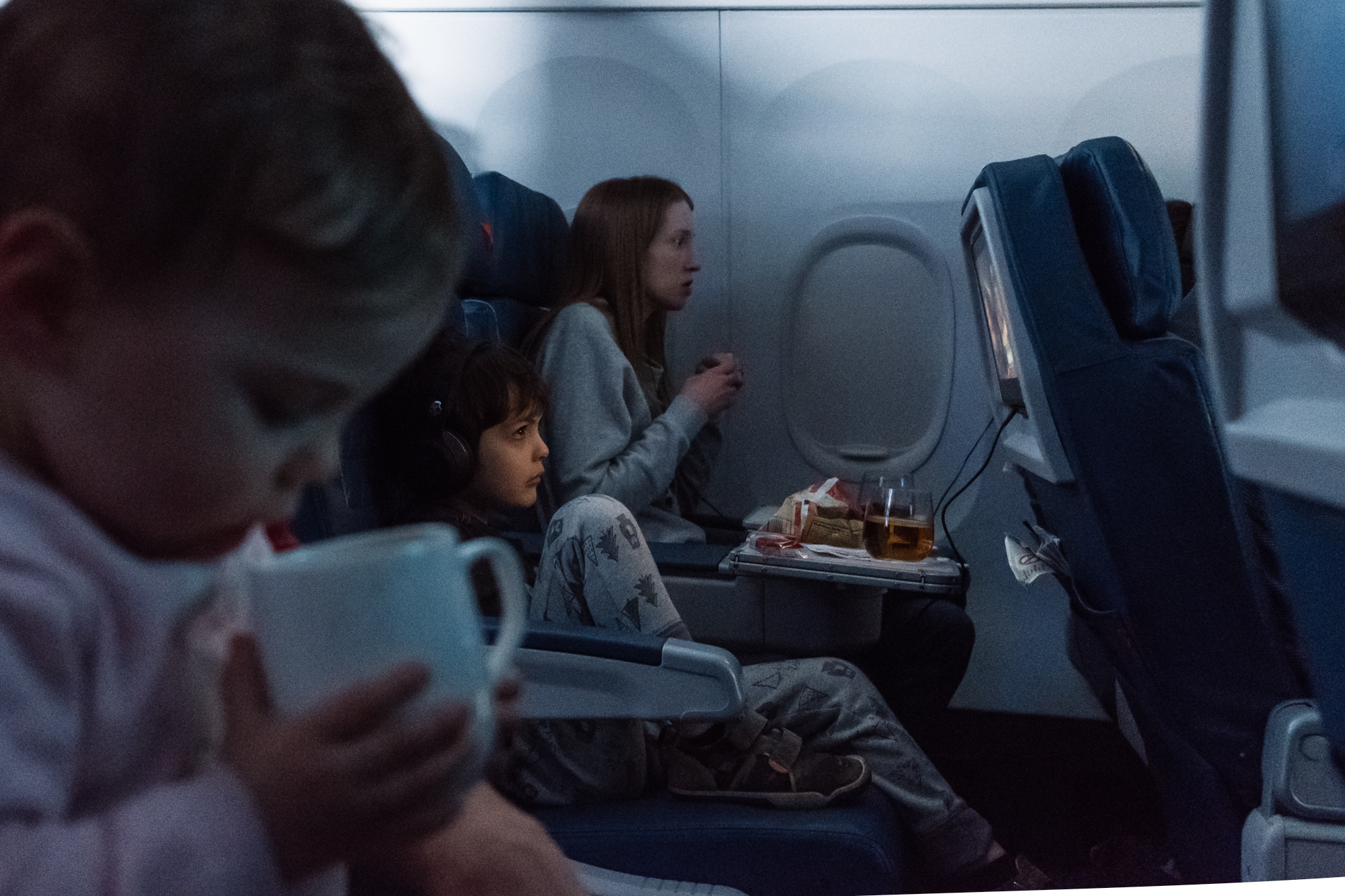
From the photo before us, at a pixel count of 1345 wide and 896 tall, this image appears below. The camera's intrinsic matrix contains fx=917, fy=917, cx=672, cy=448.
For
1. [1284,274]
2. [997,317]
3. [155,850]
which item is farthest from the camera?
[997,317]

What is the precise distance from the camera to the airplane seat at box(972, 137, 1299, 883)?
891mm

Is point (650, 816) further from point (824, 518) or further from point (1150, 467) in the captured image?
point (1150, 467)

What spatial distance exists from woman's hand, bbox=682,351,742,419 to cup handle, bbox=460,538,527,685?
2.65ft

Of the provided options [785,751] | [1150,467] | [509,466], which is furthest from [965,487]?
[509,466]

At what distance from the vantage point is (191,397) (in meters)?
0.32

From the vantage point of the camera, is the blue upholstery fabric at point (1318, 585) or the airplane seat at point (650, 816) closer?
the blue upholstery fabric at point (1318, 585)

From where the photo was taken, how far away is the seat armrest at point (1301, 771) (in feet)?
2.69

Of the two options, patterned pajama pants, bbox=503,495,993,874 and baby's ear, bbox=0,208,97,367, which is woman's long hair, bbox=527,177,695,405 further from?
baby's ear, bbox=0,208,97,367

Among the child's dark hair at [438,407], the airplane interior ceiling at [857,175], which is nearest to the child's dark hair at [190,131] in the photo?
the child's dark hair at [438,407]

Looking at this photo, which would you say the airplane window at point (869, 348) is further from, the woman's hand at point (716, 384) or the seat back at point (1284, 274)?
the seat back at point (1284, 274)

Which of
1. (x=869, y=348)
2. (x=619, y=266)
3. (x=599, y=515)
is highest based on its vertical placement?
(x=619, y=266)

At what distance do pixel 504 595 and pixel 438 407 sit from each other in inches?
18.1

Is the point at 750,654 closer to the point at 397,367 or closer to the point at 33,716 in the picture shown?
the point at 397,367

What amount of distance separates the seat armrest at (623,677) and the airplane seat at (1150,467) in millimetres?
443
